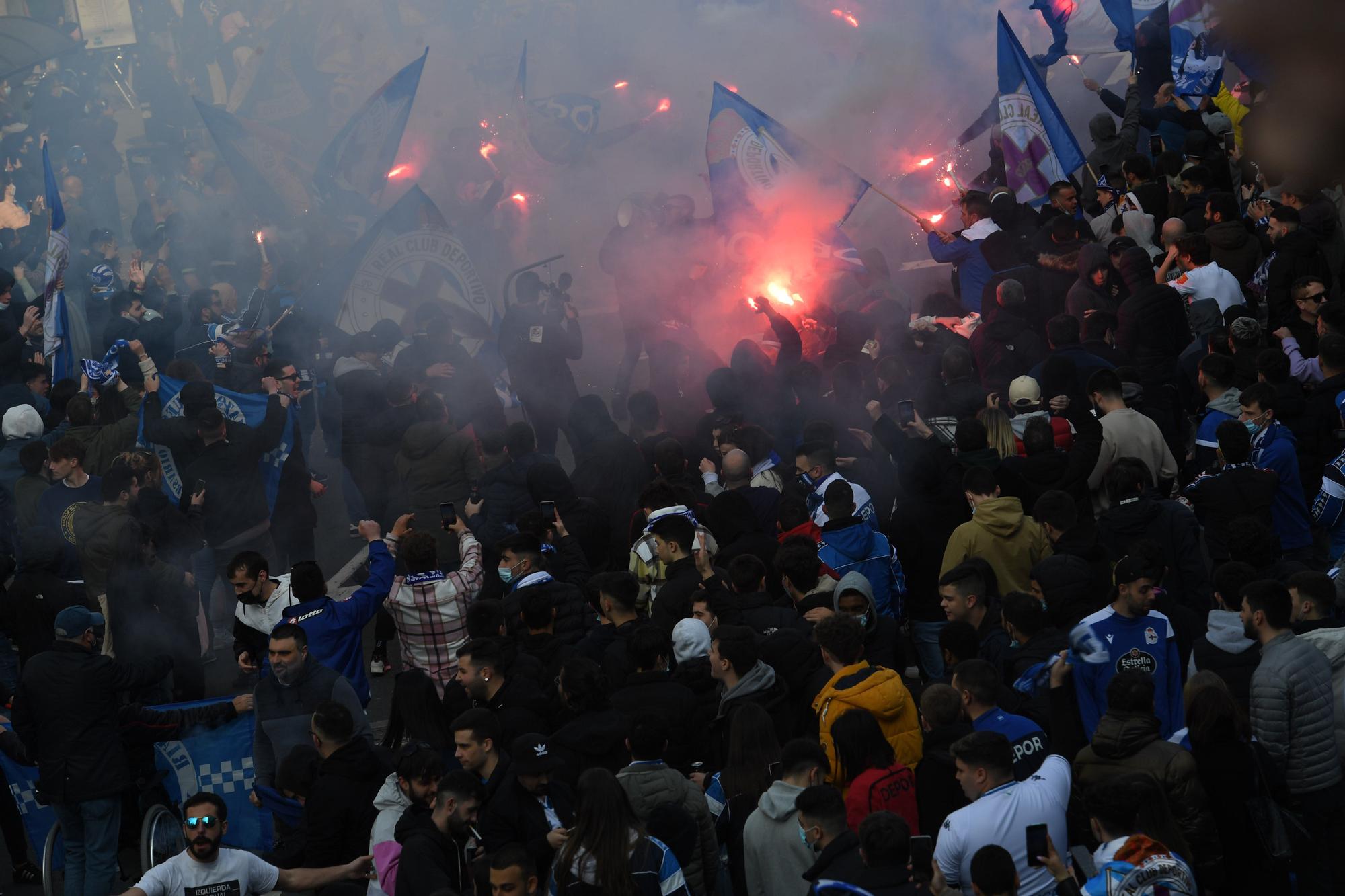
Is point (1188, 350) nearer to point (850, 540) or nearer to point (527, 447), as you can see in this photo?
point (850, 540)

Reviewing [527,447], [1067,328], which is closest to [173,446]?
[527,447]

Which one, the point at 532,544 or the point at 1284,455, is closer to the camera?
the point at 532,544

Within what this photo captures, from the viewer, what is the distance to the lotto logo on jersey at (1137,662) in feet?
15.1

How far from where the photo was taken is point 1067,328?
24.6 ft

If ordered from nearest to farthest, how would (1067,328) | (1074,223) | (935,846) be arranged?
(935,846)
(1067,328)
(1074,223)

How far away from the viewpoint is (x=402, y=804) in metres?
4.26

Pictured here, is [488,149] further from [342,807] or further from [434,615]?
[342,807]

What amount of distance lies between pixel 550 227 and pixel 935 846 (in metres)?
9.95

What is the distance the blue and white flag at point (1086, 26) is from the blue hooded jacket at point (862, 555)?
264 inches

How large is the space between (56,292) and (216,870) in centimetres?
594

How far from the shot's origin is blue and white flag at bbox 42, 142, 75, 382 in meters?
9.05

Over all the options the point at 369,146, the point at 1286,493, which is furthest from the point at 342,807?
the point at 369,146

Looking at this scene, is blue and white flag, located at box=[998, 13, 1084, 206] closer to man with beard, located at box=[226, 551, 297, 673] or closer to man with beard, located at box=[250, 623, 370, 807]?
man with beard, located at box=[226, 551, 297, 673]

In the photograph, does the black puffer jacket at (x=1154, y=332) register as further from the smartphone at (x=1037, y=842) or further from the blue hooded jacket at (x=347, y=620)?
the smartphone at (x=1037, y=842)
